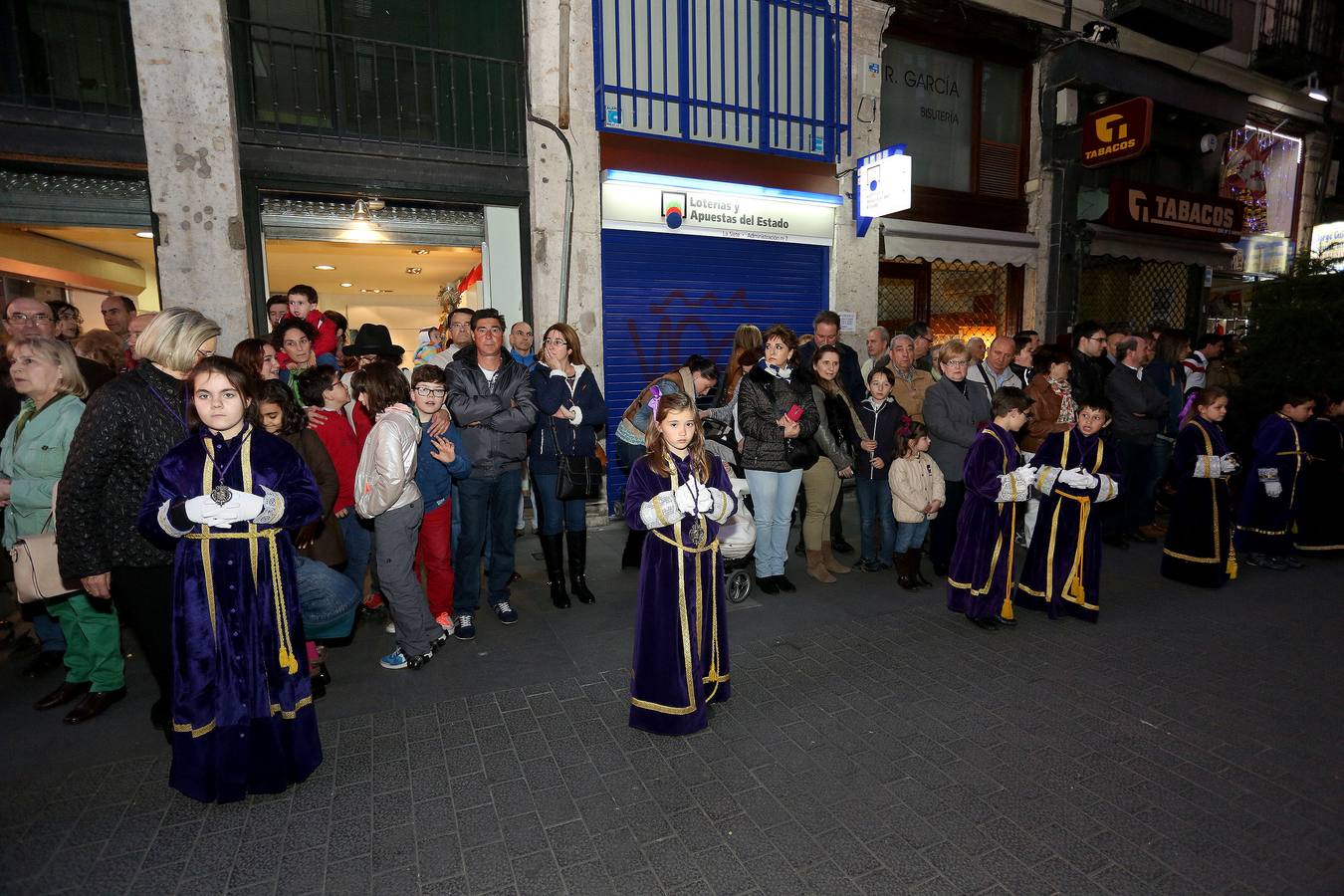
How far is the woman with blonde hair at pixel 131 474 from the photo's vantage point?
3234 millimetres

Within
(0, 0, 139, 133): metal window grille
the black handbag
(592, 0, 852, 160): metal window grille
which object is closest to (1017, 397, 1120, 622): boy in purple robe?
the black handbag

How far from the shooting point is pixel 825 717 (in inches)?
154

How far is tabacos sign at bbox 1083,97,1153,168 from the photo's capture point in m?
10.6

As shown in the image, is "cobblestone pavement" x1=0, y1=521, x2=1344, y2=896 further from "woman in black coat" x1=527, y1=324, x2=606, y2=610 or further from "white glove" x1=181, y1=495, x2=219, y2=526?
"white glove" x1=181, y1=495, x2=219, y2=526

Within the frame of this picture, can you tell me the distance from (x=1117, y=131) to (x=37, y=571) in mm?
14144

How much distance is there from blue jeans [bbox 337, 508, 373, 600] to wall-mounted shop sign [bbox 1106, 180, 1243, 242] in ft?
41.1

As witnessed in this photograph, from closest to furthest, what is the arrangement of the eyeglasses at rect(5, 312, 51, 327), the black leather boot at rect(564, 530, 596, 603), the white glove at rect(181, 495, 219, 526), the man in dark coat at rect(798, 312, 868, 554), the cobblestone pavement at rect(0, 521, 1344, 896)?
the cobblestone pavement at rect(0, 521, 1344, 896) < the white glove at rect(181, 495, 219, 526) < the eyeglasses at rect(5, 312, 51, 327) < the black leather boot at rect(564, 530, 596, 603) < the man in dark coat at rect(798, 312, 868, 554)

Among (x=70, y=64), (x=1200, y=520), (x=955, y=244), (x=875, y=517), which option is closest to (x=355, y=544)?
(x=875, y=517)

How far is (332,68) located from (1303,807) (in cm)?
976

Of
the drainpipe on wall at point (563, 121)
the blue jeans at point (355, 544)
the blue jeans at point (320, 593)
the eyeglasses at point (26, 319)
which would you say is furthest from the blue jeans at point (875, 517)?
the eyeglasses at point (26, 319)

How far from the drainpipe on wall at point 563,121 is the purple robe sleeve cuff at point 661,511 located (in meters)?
5.18

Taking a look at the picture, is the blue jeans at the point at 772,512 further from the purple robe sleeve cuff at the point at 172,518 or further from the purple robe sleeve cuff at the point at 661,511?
the purple robe sleeve cuff at the point at 172,518

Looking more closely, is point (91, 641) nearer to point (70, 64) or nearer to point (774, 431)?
point (774, 431)

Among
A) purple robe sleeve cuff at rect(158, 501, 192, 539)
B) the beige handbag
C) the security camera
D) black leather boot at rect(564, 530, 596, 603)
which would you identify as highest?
the security camera
